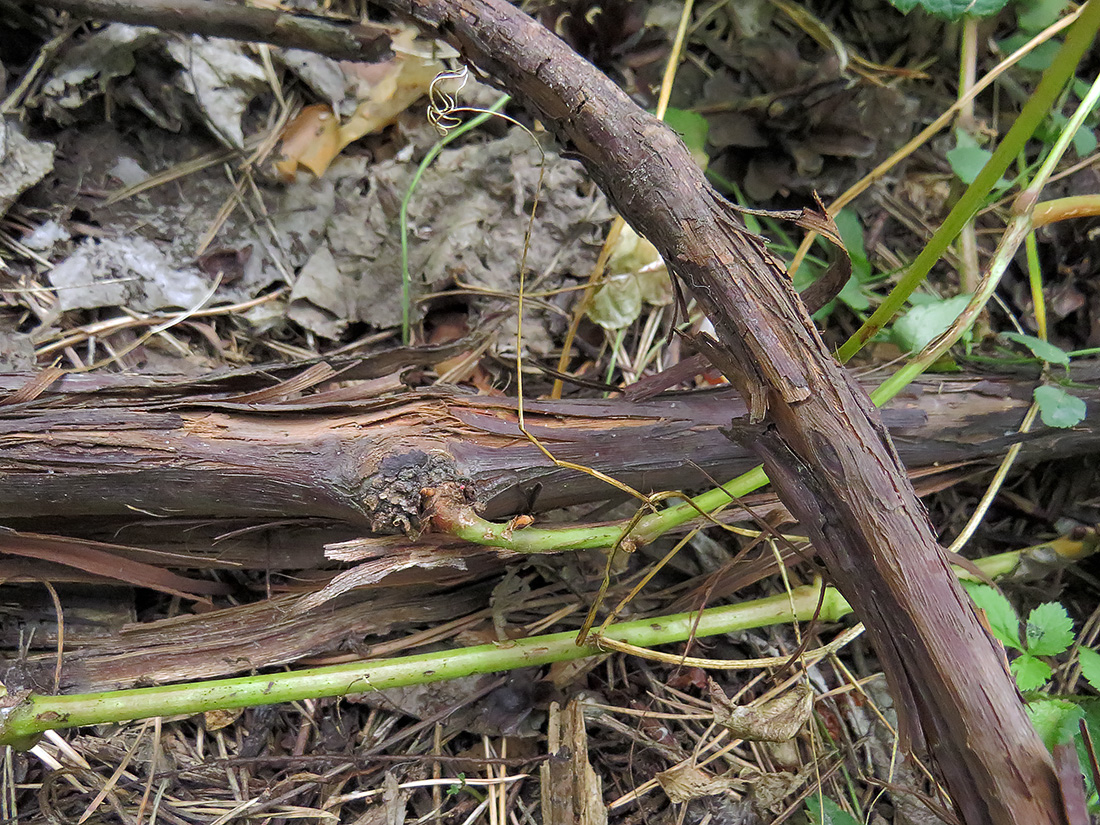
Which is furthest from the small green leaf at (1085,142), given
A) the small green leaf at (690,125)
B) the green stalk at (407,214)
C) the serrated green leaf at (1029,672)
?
the green stalk at (407,214)

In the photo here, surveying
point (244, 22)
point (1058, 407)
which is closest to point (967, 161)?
point (1058, 407)

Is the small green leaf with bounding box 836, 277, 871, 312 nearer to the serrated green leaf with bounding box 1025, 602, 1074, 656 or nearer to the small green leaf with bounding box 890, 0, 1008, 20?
the small green leaf with bounding box 890, 0, 1008, 20

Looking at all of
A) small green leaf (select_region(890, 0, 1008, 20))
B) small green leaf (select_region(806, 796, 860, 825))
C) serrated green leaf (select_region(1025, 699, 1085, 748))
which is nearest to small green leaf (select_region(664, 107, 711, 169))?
small green leaf (select_region(890, 0, 1008, 20))

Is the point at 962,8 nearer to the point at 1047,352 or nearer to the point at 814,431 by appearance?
the point at 1047,352

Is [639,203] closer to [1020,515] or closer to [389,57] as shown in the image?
[389,57]

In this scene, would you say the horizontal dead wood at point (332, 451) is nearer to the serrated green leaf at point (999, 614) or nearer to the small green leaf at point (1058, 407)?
the serrated green leaf at point (999, 614)

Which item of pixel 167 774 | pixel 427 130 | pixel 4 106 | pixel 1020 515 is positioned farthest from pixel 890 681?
pixel 4 106
